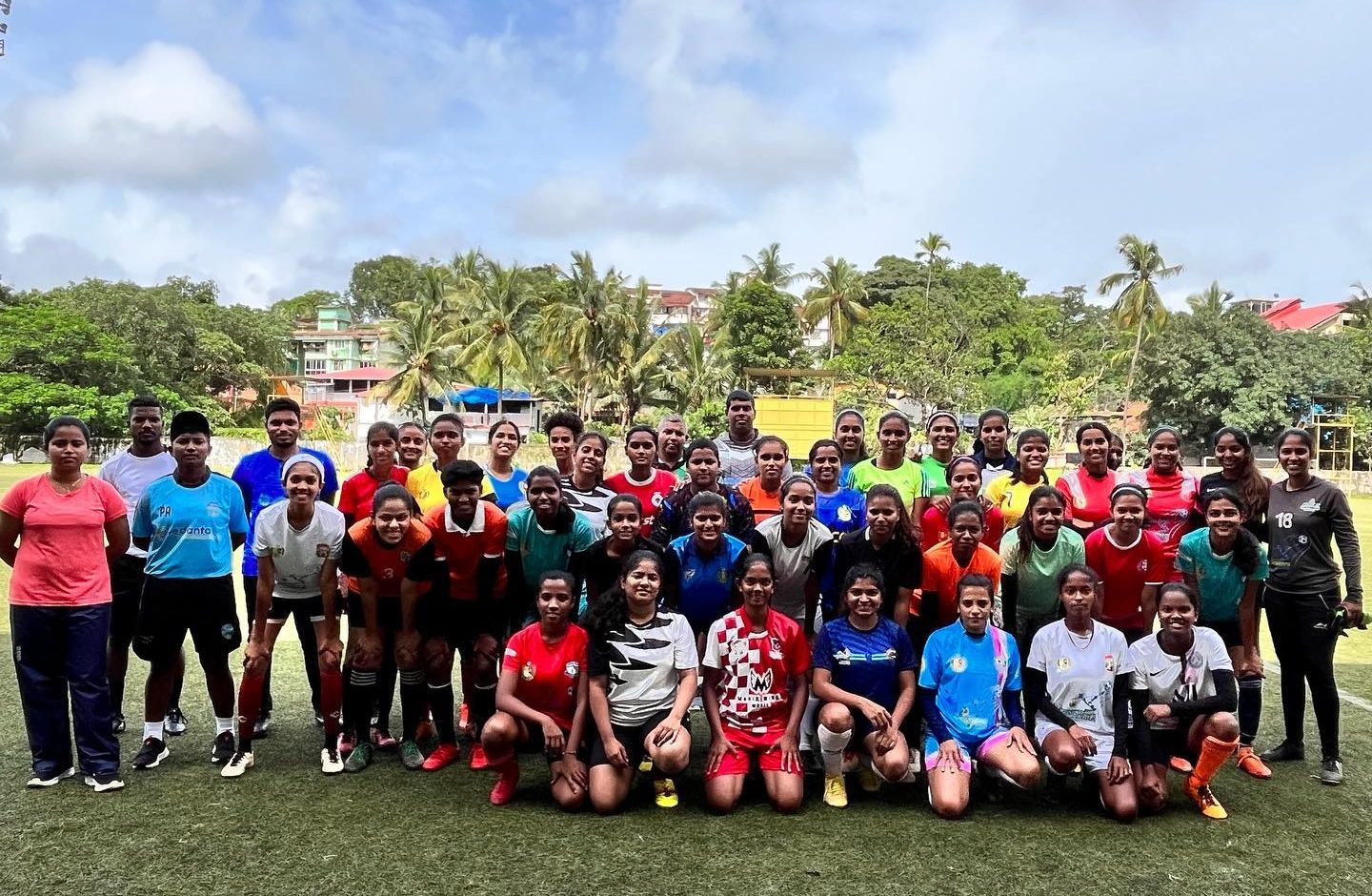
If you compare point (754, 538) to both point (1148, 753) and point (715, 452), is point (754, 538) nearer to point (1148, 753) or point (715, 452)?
point (715, 452)

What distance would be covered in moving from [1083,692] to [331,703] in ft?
12.5

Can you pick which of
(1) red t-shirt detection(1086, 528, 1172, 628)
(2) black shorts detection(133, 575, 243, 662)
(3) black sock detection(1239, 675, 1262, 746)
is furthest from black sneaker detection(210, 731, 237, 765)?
(3) black sock detection(1239, 675, 1262, 746)

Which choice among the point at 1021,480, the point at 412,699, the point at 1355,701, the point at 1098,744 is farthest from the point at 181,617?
the point at 1355,701

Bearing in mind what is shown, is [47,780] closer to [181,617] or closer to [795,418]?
[181,617]

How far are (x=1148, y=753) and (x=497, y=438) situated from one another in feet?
13.4

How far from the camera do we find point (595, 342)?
4378cm

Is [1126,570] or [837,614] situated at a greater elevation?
[1126,570]

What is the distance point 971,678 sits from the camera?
4.91 meters

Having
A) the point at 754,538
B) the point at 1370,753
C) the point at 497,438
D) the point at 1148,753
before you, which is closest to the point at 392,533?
the point at 497,438

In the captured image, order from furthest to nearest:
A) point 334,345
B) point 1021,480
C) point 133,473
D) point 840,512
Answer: point 334,345
point 1021,480
point 133,473
point 840,512

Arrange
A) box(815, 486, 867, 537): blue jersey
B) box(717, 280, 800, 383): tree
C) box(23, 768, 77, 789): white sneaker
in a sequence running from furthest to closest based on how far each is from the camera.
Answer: box(717, 280, 800, 383): tree < box(815, 486, 867, 537): blue jersey < box(23, 768, 77, 789): white sneaker

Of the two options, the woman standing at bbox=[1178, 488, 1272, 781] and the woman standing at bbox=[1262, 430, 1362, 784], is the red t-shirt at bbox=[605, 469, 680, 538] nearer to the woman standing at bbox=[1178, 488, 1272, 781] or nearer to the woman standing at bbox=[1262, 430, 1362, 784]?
the woman standing at bbox=[1178, 488, 1272, 781]

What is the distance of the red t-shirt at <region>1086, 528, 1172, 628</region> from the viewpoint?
5418 mm

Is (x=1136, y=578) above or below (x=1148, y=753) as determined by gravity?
above
